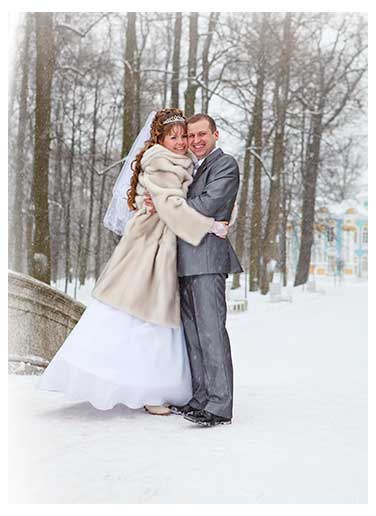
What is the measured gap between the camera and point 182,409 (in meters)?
3.81

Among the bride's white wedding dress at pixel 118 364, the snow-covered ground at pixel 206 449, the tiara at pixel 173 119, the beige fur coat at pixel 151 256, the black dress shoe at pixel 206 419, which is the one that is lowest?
the snow-covered ground at pixel 206 449

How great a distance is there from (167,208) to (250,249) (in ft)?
10.4

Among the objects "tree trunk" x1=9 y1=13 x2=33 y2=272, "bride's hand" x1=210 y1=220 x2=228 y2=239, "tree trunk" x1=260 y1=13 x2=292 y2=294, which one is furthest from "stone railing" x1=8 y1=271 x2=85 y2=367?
"tree trunk" x1=260 y1=13 x2=292 y2=294

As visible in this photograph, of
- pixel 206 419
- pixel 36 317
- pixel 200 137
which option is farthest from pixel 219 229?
pixel 36 317

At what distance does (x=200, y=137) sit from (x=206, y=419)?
5.17 ft

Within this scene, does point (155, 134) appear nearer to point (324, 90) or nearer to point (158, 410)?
point (158, 410)

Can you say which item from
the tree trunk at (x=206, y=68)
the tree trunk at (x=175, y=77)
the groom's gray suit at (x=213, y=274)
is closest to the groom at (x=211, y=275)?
the groom's gray suit at (x=213, y=274)

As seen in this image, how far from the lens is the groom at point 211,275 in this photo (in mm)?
3629

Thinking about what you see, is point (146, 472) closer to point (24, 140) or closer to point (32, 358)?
point (32, 358)

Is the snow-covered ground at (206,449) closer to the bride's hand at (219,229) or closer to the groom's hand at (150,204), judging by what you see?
the bride's hand at (219,229)

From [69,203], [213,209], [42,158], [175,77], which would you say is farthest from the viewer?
[69,203]

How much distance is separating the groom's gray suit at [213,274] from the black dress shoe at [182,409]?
80mm

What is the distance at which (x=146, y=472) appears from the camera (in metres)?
3.12

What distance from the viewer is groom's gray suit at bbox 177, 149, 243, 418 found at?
3631 mm
